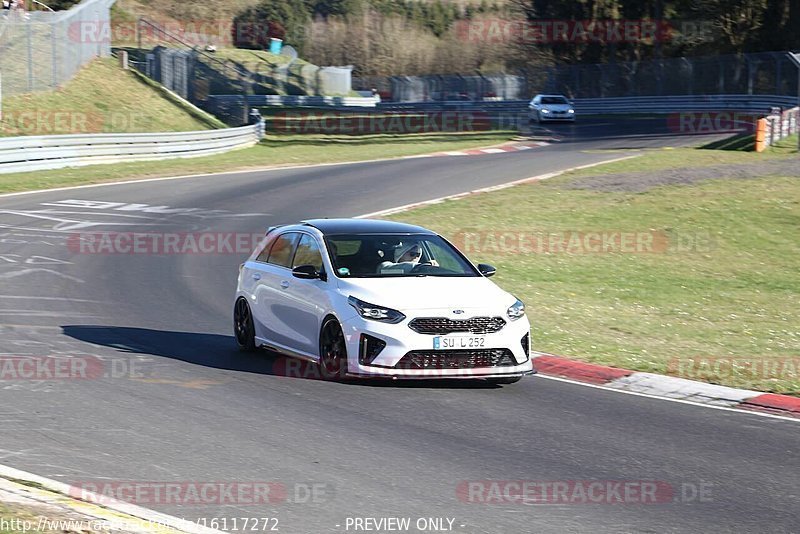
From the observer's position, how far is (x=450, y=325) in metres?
10.6

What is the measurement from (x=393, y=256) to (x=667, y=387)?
301cm

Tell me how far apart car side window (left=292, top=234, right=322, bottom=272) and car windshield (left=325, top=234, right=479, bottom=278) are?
16 cm

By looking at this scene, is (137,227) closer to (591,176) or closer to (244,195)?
(244,195)

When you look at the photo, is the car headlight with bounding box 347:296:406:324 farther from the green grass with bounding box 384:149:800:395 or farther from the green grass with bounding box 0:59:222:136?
the green grass with bounding box 0:59:222:136

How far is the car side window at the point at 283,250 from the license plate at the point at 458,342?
95.8 inches

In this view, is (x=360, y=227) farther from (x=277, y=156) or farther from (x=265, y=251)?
(x=277, y=156)

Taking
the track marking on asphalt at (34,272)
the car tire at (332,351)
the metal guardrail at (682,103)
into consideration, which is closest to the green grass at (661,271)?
the car tire at (332,351)

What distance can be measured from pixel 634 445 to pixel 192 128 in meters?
44.2

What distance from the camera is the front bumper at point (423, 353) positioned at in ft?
34.3

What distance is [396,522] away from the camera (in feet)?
22.1

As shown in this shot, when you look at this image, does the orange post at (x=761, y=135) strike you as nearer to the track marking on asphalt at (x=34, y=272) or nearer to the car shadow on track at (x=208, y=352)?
the track marking on asphalt at (x=34, y=272)

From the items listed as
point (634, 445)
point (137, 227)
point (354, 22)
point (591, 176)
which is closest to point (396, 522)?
point (634, 445)

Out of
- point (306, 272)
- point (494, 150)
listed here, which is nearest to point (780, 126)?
point (494, 150)

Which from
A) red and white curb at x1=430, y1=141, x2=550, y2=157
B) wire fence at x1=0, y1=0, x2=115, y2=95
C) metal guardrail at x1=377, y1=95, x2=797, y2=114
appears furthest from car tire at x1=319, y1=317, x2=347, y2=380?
metal guardrail at x1=377, y1=95, x2=797, y2=114
